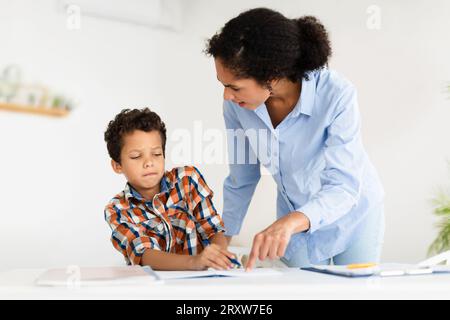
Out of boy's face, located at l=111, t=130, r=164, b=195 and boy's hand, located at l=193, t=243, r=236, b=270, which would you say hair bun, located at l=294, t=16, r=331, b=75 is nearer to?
boy's face, located at l=111, t=130, r=164, b=195

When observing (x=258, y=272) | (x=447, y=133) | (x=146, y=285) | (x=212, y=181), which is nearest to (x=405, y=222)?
(x=447, y=133)

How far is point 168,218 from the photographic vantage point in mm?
1832

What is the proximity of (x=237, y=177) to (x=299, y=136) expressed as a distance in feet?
0.88

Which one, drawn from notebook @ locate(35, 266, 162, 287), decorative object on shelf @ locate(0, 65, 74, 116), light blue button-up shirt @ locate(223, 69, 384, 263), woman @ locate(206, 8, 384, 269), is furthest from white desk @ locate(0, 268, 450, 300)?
decorative object on shelf @ locate(0, 65, 74, 116)

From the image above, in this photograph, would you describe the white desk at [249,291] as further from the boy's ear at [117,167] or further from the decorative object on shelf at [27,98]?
the decorative object on shelf at [27,98]

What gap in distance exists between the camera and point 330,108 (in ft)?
5.65

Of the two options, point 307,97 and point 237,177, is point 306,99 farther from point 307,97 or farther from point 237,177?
point 237,177

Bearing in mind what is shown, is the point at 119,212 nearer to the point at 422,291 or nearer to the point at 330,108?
the point at 330,108

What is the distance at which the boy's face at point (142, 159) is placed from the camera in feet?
6.01

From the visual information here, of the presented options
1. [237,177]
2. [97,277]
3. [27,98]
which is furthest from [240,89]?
[27,98]

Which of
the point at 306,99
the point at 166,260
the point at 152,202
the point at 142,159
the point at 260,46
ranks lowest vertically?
the point at 166,260

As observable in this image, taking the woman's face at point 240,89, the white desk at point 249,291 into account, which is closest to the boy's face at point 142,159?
the woman's face at point 240,89

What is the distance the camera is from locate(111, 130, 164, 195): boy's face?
1833 mm

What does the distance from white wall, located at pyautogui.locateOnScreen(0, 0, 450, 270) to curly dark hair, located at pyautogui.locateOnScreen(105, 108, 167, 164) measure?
6.78ft
